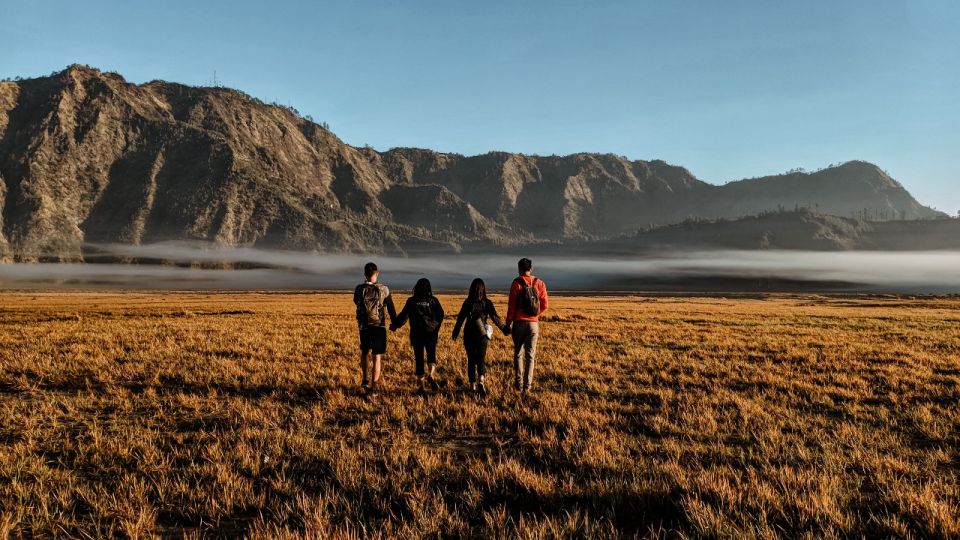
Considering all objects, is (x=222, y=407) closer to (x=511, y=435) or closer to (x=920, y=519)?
(x=511, y=435)

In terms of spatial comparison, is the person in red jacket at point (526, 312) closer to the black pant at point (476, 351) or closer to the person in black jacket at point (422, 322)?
the black pant at point (476, 351)

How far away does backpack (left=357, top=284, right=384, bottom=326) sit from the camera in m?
9.90

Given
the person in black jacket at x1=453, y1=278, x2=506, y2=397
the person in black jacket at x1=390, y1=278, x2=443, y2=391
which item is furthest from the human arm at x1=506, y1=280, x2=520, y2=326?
the person in black jacket at x1=390, y1=278, x2=443, y2=391

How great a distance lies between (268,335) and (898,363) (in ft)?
70.4

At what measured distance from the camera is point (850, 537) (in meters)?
3.95

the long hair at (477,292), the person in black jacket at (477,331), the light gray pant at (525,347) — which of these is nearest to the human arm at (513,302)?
the light gray pant at (525,347)

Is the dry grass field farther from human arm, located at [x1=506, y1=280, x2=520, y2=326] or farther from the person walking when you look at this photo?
human arm, located at [x1=506, y1=280, x2=520, y2=326]

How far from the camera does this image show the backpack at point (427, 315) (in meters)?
10.3

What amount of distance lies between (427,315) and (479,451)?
443 centimetres

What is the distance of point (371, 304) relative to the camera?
9.95 meters

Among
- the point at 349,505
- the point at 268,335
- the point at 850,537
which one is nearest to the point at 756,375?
the point at 850,537

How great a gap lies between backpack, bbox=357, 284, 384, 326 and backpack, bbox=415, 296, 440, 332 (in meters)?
0.83

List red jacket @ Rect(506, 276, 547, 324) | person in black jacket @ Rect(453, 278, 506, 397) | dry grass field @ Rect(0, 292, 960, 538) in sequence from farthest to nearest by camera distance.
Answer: person in black jacket @ Rect(453, 278, 506, 397) → red jacket @ Rect(506, 276, 547, 324) → dry grass field @ Rect(0, 292, 960, 538)

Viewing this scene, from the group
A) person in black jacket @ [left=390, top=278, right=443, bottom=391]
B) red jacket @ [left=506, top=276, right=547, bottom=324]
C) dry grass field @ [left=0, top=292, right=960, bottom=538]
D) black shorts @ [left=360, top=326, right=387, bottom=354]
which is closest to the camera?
dry grass field @ [left=0, top=292, right=960, bottom=538]
